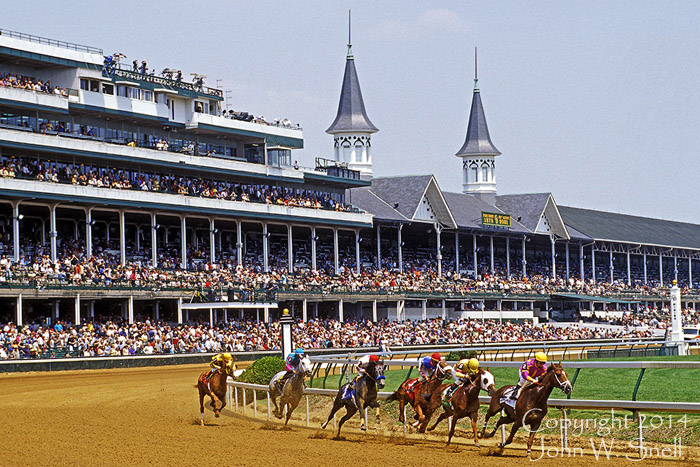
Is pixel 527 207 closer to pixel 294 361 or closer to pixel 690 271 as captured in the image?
pixel 690 271

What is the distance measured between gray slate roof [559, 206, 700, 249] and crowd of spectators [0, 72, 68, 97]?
37664 mm

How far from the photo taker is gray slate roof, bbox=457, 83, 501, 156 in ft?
249

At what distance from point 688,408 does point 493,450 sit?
2.42m

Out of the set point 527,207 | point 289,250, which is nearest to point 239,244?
point 289,250

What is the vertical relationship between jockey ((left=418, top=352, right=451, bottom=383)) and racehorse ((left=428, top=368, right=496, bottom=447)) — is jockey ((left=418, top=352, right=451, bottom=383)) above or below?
above

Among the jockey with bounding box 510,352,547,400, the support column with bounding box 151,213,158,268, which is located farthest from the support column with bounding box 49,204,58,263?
the jockey with bounding box 510,352,547,400

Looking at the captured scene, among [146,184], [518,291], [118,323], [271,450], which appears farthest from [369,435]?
[518,291]

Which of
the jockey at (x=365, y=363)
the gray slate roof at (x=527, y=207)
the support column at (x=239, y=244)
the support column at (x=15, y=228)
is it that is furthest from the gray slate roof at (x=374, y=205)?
the jockey at (x=365, y=363)

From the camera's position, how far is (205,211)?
44688mm

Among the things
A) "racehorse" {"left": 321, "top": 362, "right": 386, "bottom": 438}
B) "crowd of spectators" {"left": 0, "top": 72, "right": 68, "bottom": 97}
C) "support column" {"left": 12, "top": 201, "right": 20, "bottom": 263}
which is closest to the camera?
"racehorse" {"left": 321, "top": 362, "right": 386, "bottom": 438}

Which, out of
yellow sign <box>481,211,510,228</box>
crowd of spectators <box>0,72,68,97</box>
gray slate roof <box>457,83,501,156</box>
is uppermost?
gray slate roof <box>457,83,501,156</box>

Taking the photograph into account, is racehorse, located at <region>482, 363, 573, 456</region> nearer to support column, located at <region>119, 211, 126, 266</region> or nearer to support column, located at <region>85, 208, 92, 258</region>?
support column, located at <region>85, 208, 92, 258</region>

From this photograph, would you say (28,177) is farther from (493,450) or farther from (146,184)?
(493,450)

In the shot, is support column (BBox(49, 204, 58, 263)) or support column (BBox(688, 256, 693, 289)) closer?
support column (BBox(49, 204, 58, 263))
